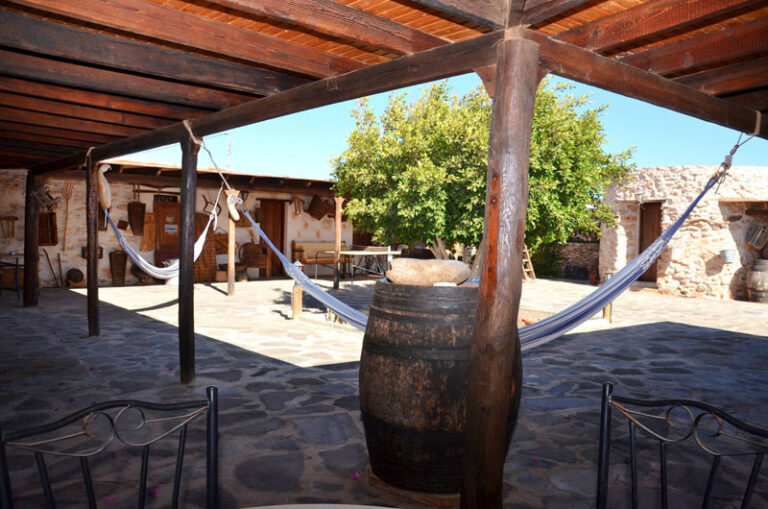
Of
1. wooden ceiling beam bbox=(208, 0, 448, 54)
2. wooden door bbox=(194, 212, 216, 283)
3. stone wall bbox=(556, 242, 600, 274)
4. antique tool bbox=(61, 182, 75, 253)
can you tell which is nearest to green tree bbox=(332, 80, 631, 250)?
wooden ceiling beam bbox=(208, 0, 448, 54)

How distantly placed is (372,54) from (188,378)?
2.51m

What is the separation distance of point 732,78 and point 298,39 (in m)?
2.25

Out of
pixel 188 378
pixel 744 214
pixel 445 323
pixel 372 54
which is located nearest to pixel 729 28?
pixel 372 54

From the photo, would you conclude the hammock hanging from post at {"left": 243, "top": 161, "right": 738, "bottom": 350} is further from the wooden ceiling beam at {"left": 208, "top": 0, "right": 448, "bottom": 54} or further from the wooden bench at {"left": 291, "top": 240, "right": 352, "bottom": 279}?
the wooden bench at {"left": 291, "top": 240, "right": 352, "bottom": 279}

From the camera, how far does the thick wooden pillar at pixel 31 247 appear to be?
7188mm

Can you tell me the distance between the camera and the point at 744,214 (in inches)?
399

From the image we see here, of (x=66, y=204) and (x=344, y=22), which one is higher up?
(x=344, y=22)

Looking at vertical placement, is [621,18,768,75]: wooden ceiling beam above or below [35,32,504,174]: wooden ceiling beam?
above

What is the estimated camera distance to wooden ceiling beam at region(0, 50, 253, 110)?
2.73 m

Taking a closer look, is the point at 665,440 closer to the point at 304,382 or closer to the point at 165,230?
the point at 304,382

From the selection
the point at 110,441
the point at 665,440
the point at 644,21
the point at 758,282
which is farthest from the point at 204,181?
the point at 758,282

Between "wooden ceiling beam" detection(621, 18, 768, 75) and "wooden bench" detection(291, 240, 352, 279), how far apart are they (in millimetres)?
9694

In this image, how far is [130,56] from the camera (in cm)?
265

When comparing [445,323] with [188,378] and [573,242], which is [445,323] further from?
[573,242]
